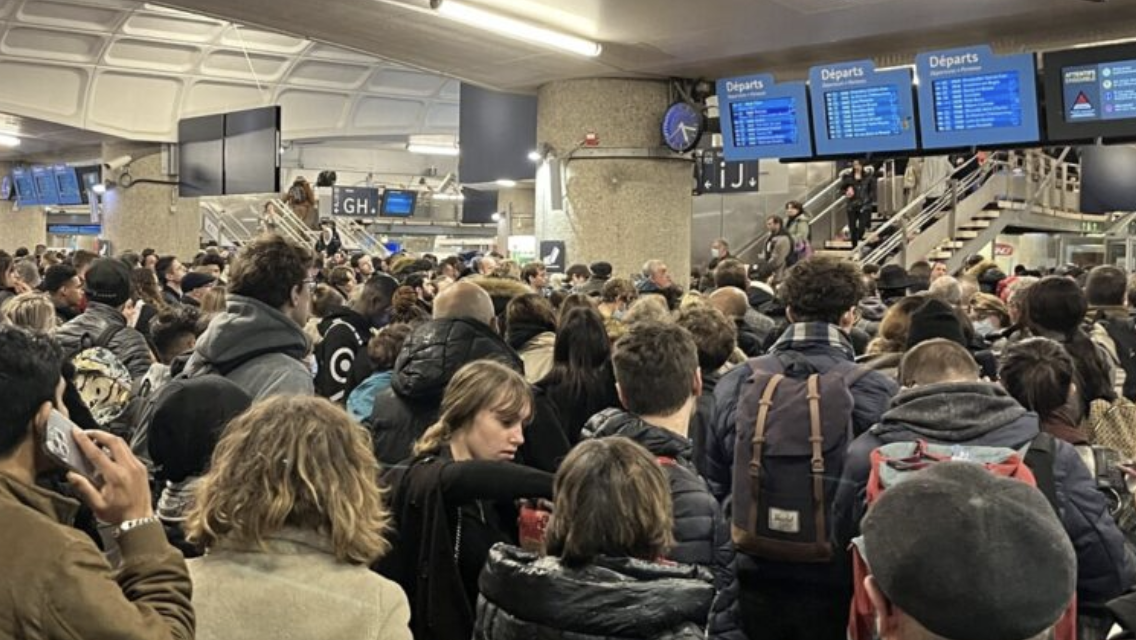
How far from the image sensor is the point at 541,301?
16.4 feet

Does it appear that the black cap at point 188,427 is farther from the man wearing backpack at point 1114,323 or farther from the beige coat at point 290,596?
the man wearing backpack at point 1114,323

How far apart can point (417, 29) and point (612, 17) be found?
79.9 inches

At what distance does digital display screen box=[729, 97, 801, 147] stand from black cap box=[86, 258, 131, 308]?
7.05 meters

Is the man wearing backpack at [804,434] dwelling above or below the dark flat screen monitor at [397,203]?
below

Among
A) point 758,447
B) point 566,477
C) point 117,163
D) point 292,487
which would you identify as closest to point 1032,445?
point 758,447

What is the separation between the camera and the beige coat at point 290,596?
208 centimetres

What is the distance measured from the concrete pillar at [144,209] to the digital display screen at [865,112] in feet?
45.4

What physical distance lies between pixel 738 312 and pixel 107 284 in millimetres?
3398

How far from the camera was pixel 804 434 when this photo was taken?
139 inches

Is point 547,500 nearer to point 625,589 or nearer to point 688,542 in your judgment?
point 688,542

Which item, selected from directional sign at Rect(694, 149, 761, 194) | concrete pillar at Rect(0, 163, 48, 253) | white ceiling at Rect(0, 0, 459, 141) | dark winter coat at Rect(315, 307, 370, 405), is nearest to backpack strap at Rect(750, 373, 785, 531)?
dark winter coat at Rect(315, 307, 370, 405)

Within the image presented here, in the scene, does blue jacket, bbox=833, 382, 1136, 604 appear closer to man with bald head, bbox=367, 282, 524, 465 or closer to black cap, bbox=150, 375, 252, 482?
man with bald head, bbox=367, 282, 524, 465

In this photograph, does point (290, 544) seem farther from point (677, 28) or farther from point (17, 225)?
point (17, 225)

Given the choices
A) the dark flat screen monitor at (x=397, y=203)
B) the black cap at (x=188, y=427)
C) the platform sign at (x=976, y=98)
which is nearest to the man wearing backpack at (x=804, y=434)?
the black cap at (x=188, y=427)
